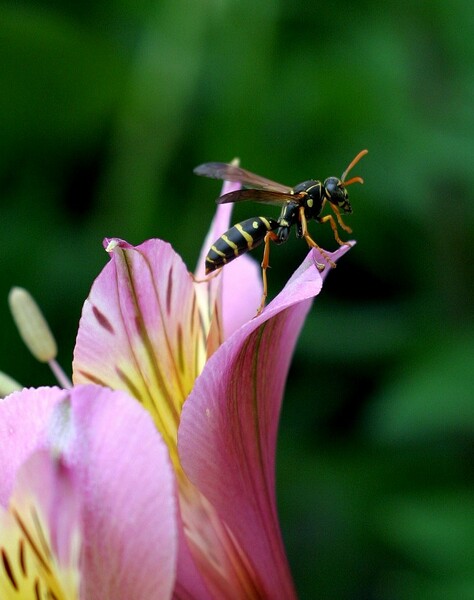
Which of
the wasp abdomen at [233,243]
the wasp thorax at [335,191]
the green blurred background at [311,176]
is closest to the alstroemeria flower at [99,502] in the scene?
the wasp abdomen at [233,243]

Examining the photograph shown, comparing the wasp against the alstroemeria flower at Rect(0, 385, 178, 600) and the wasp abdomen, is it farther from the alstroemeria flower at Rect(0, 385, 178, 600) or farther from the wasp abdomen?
the alstroemeria flower at Rect(0, 385, 178, 600)

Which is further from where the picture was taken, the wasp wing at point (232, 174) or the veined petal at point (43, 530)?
the wasp wing at point (232, 174)

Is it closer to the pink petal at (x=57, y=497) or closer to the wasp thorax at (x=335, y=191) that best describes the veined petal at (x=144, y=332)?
the pink petal at (x=57, y=497)

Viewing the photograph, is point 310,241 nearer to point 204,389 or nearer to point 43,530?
point 204,389

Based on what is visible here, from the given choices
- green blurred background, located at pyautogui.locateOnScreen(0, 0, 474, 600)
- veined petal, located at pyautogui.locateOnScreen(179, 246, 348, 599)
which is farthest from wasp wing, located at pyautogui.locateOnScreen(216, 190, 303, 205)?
green blurred background, located at pyautogui.locateOnScreen(0, 0, 474, 600)

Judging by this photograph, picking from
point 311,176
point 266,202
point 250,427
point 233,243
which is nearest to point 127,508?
point 250,427

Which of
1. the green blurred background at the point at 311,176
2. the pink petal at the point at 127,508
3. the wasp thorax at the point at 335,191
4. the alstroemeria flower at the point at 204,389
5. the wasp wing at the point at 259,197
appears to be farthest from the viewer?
the green blurred background at the point at 311,176
